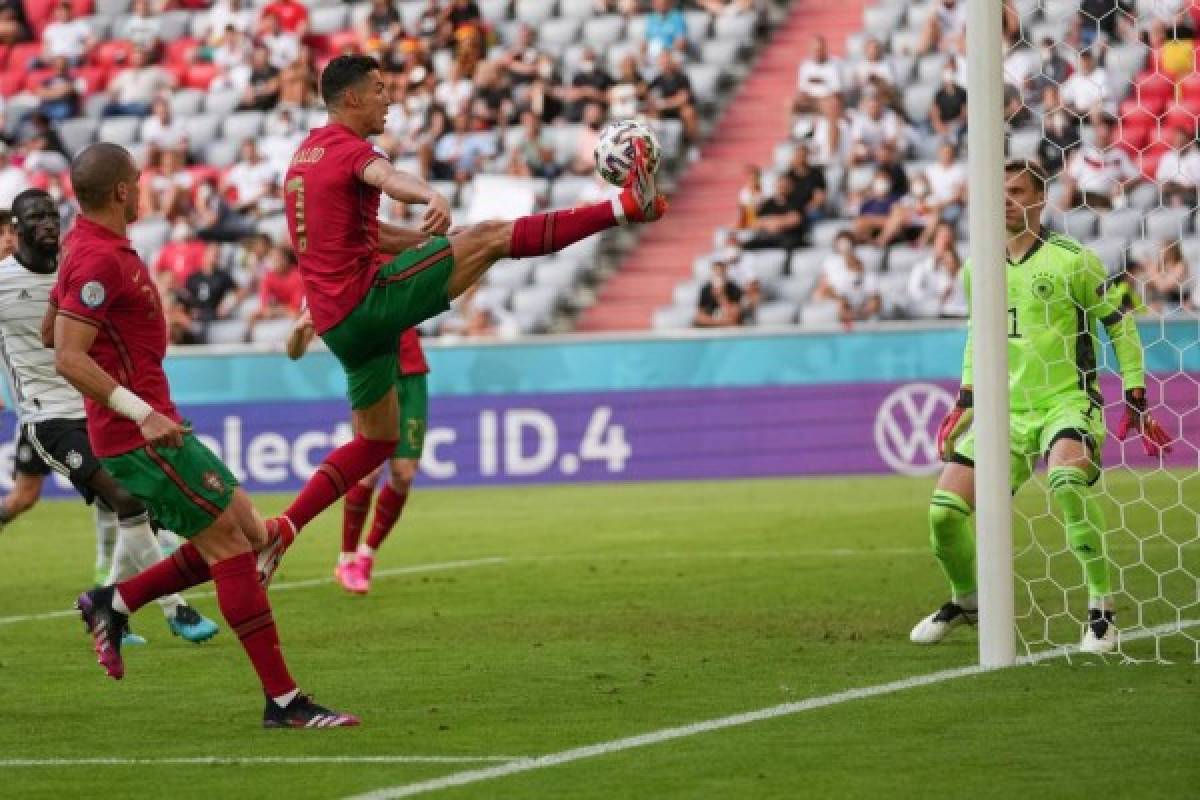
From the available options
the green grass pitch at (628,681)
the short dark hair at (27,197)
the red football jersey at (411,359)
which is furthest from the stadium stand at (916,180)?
the short dark hair at (27,197)

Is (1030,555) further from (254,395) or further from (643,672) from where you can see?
(254,395)

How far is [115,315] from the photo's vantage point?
804cm

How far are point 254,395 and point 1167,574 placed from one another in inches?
470

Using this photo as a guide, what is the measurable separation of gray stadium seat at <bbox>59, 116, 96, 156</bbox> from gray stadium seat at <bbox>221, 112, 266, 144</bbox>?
211 cm

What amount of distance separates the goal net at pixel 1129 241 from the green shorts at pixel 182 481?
3990mm

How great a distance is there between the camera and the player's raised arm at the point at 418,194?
8.33 metres

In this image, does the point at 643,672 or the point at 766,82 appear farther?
the point at 766,82

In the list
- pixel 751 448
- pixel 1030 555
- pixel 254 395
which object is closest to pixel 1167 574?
pixel 1030 555

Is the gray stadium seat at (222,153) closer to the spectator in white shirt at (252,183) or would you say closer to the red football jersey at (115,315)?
Result: the spectator in white shirt at (252,183)

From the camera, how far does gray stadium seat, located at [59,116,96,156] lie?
30031mm

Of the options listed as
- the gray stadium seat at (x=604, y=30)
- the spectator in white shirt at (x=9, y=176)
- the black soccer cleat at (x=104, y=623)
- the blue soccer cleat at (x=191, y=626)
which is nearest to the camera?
the black soccer cleat at (x=104, y=623)

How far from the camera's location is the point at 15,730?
8375 millimetres

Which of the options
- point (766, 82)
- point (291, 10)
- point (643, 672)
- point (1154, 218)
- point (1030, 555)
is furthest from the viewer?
point (291, 10)

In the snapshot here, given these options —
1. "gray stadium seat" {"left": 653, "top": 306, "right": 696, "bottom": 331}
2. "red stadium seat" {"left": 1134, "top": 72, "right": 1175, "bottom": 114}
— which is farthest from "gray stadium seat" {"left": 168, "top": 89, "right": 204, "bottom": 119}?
"red stadium seat" {"left": 1134, "top": 72, "right": 1175, "bottom": 114}
